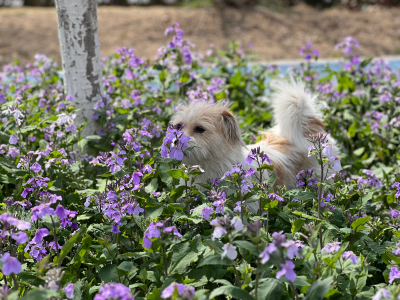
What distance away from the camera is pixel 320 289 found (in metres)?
Result: 1.76

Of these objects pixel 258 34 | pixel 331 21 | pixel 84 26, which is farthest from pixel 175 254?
pixel 331 21

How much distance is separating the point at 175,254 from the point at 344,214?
41.7 inches

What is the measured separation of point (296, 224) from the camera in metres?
2.27

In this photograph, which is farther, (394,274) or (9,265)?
(394,274)

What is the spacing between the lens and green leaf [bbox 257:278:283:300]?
185 cm

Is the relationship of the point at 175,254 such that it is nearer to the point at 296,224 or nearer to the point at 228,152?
the point at 296,224

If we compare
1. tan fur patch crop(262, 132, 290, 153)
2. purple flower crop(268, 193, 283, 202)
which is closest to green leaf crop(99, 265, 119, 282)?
purple flower crop(268, 193, 283, 202)

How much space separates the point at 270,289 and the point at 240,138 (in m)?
1.57

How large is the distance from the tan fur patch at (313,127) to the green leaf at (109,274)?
2.24 meters

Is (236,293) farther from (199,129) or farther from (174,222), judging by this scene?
(199,129)

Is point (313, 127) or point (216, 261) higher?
point (216, 261)

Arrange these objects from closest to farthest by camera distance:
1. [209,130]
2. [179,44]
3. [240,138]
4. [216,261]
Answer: [216,261], [209,130], [240,138], [179,44]

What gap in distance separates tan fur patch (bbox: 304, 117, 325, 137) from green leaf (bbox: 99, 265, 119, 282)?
7.35 ft

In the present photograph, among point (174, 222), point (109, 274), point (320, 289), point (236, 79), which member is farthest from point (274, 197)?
point (236, 79)
